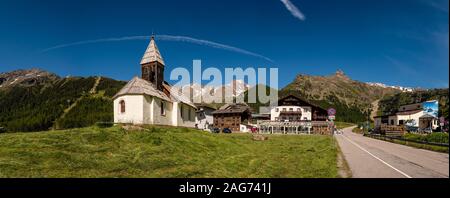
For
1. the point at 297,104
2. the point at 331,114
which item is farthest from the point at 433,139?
the point at 297,104

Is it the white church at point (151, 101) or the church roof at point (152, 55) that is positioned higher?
the church roof at point (152, 55)

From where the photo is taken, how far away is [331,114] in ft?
145

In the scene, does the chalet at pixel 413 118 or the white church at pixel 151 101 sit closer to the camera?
the white church at pixel 151 101

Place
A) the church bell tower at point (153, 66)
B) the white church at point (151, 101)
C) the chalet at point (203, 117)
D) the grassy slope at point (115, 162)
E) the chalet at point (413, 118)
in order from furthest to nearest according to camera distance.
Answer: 1. the chalet at point (203, 117)
2. the chalet at point (413, 118)
3. the church bell tower at point (153, 66)
4. the white church at point (151, 101)
5. the grassy slope at point (115, 162)

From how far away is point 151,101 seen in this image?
137 feet

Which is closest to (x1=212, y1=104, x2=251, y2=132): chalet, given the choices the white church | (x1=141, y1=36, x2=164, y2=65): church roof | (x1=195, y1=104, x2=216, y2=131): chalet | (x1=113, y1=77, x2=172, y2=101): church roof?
(x1=195, y1=104, x2=216, y2=131): chalet

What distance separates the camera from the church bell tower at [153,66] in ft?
157

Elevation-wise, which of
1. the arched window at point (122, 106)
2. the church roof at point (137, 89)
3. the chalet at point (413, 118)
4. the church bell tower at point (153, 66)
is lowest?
the chalet at point (413, 118)

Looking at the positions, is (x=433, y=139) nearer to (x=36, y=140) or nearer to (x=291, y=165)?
(x=291, y=165)

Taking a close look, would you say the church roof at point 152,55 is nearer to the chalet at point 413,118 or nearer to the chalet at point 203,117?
the chalet at point 203,117

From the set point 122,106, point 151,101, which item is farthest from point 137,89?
→ point 122,106

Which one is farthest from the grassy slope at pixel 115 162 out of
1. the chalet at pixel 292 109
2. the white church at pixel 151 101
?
the chalet at pixel 292 109

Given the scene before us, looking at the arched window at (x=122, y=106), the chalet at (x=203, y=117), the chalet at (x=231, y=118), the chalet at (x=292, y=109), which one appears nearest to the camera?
the arched window at (x=122, y=106)
